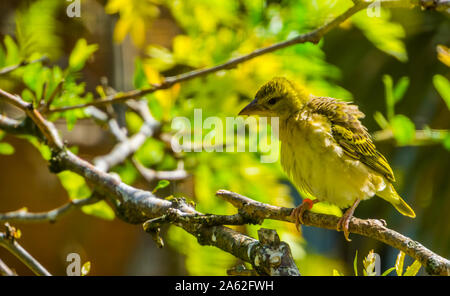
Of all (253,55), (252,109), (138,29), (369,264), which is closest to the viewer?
(369,264)

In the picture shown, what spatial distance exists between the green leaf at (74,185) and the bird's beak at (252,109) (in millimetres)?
594

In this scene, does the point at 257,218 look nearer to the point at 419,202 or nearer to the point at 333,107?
the point at 333,107

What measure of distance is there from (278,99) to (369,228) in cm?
62

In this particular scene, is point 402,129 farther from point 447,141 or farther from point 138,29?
point 138,29

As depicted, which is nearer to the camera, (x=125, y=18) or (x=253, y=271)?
(x=253, y=271)

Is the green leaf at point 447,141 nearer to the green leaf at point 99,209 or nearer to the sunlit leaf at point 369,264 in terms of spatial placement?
the sunlit leaf at point 369,264

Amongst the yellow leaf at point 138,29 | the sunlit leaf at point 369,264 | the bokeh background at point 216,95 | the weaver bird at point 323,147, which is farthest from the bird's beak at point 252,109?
the sunlit leaf at point 369,264

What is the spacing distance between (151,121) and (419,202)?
61.0 inches

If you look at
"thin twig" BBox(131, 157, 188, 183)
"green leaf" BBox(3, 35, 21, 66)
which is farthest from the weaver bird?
"green leaf" BBox(3, 35, 21, 66)

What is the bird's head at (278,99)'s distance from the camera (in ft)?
5.47


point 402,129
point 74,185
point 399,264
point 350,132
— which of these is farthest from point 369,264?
point 74,185

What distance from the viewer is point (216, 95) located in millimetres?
2109
